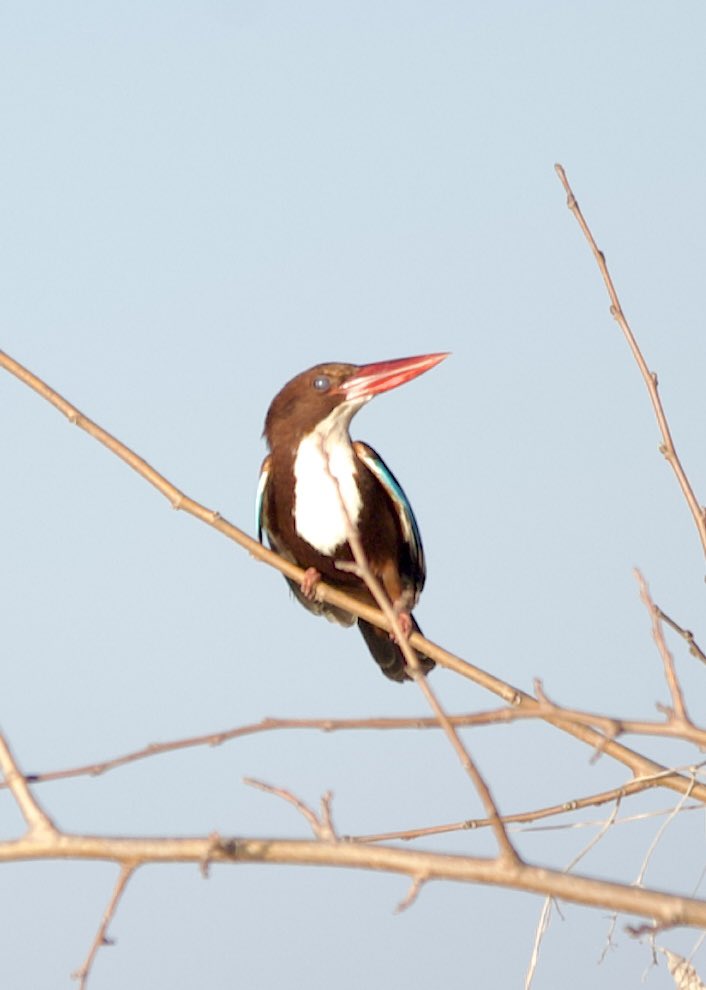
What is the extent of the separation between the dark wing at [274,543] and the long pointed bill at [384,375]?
46 centimetres

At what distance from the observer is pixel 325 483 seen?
552 cm

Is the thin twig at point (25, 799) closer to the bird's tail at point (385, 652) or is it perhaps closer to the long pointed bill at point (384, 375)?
the long pointed bill at point (384, 375)

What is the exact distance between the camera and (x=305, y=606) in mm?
6105

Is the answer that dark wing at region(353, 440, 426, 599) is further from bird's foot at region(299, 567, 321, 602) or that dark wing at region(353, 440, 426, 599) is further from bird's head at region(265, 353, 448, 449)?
bird's foot at region(299, 567, 321, 602)

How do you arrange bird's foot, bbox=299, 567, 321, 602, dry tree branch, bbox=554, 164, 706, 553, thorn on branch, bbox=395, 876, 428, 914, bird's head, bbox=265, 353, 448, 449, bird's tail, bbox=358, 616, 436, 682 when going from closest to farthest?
thorn on branch, bbox=395, 876, 428, 914, dry tree branch, bbox=554, 164, 706, 553, bird's foot, bbox=299, 567, 321, 602, bird's head, bbox=265, 353, 448, 449, bird's tail, bbox=358, 616, 436, 682

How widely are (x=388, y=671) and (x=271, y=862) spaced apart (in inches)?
155

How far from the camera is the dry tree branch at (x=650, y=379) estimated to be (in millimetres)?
3061

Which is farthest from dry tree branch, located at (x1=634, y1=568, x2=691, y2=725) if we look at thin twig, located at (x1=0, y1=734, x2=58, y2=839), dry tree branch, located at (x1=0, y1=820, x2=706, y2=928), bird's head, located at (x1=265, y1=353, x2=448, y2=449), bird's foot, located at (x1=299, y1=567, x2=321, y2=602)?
bird's head, located at (x1=265, y1=353, x2=448, y2=449)

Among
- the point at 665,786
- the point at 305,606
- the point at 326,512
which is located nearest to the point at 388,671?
the point at 305,606

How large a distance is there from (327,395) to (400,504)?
52 cm

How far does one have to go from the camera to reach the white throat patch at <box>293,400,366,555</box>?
17.9ft

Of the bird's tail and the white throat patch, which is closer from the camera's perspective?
the white throat patch

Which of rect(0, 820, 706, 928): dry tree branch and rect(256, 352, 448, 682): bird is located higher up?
rect(256, 352, 448, 682): bird

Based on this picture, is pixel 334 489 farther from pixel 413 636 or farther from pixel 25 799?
pixel 25 799
